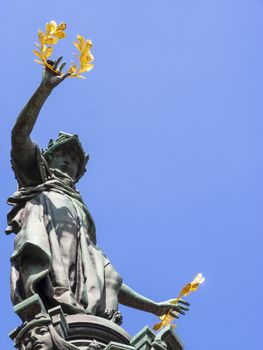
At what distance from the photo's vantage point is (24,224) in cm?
1600

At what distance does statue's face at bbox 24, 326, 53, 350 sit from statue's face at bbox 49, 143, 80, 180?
5.40 metres

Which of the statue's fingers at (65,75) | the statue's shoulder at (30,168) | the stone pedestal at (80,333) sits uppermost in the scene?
the statue's fingers at (65,75)

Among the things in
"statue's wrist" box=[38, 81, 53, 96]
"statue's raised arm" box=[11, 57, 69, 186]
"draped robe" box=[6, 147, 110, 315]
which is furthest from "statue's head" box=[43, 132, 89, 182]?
"statue's wrist" box=[38, 81, 53, 96]

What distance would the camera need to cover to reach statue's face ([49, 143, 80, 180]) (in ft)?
59.5

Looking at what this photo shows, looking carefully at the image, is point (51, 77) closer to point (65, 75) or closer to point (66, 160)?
point (65, 75)

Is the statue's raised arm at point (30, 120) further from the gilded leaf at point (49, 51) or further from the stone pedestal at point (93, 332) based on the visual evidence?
the stone pedestal at point (93, 332)

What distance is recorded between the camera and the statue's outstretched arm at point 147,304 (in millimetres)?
17219

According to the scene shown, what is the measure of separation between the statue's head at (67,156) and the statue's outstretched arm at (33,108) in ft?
4.49

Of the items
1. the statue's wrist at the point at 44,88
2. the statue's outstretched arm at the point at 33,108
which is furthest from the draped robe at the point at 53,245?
the statue's wrist at the point at 44,88

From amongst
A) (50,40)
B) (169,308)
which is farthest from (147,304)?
(50,40)

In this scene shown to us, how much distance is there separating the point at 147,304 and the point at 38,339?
480 cm

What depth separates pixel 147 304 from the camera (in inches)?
688

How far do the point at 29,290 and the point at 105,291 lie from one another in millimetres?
1508

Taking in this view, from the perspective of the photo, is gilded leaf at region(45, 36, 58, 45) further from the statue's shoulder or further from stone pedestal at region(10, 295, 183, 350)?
stone pedestal at region(10, 295, 183, 350)
